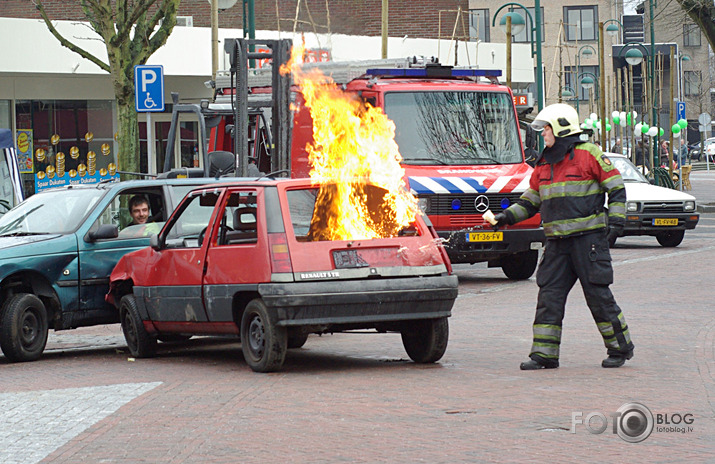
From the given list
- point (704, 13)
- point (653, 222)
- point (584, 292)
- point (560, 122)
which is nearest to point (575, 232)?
point (584, 292)

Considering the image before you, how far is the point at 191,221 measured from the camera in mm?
11336

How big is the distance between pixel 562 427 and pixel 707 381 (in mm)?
2059

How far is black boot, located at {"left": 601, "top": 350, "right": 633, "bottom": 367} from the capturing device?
31.2 ft

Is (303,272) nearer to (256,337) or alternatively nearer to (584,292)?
(256,337)

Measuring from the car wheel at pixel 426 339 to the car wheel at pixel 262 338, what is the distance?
3.92 feet

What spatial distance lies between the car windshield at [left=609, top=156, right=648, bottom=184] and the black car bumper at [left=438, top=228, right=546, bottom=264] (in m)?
7.24

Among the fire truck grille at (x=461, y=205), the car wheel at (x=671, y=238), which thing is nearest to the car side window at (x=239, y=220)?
the fire truck grille at (x=461, y=205)

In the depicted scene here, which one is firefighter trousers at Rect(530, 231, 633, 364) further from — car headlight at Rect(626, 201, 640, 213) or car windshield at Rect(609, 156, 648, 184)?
car windshield at Rect(609, 156, 648, 184)

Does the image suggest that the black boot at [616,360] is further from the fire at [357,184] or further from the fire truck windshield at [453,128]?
the fire truck windshield at [453,128]

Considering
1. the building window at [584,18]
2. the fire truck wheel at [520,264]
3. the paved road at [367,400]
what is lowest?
the paved road at [367,400]

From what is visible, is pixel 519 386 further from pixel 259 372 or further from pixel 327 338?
pixel 327 338

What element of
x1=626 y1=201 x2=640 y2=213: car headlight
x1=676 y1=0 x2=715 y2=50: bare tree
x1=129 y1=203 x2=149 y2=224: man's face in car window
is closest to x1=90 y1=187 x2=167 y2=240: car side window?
x1=129 y1=203 x2=149 y2=224: man's face in car window

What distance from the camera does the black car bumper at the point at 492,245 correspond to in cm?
1644

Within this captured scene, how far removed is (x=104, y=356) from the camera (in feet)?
39.0
